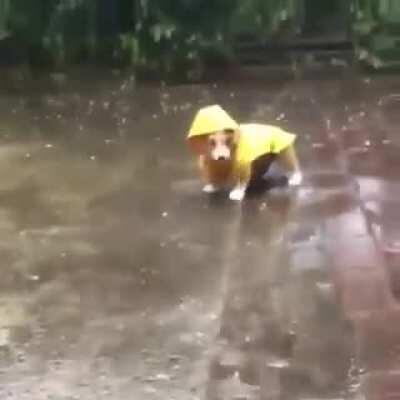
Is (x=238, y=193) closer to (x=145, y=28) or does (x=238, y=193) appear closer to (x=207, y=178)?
(x=207, y=178)

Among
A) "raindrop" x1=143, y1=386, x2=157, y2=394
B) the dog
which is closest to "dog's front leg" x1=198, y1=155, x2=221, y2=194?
the dog

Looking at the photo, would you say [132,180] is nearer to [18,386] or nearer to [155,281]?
[155,281]

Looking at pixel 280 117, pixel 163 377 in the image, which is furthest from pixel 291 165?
pixel 163 377

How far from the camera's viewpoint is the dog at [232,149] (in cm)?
240

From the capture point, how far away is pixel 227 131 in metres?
2.40

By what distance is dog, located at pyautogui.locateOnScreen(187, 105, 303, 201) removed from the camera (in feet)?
7.86

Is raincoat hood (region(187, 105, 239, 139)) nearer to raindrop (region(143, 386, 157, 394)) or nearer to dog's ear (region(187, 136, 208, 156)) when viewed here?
dog's ear (region(187, 136, 208, 156))

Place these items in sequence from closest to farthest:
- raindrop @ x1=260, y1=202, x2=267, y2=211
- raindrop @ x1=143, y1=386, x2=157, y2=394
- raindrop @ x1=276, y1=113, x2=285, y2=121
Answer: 1. raindrop @ x1=143, y1=386, x2=157, y2=394
2. raindrop @ x1=260, y1=202, x2=267, y2=211
3. raindrop @ x1=276, y1=113, x2=285, y2=121

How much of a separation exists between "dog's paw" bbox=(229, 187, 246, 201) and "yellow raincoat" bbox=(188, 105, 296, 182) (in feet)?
0.12

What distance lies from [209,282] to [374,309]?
1.06 feet

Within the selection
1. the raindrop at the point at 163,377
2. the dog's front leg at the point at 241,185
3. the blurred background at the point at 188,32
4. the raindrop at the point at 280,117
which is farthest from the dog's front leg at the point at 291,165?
the blurred background at the point at 188,32

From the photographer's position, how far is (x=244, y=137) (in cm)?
245

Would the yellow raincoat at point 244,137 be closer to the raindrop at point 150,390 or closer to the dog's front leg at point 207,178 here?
the dog's front leg at point 207,178

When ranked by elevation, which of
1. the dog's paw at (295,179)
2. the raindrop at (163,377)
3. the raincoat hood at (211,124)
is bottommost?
the raindrop at (163,377)
